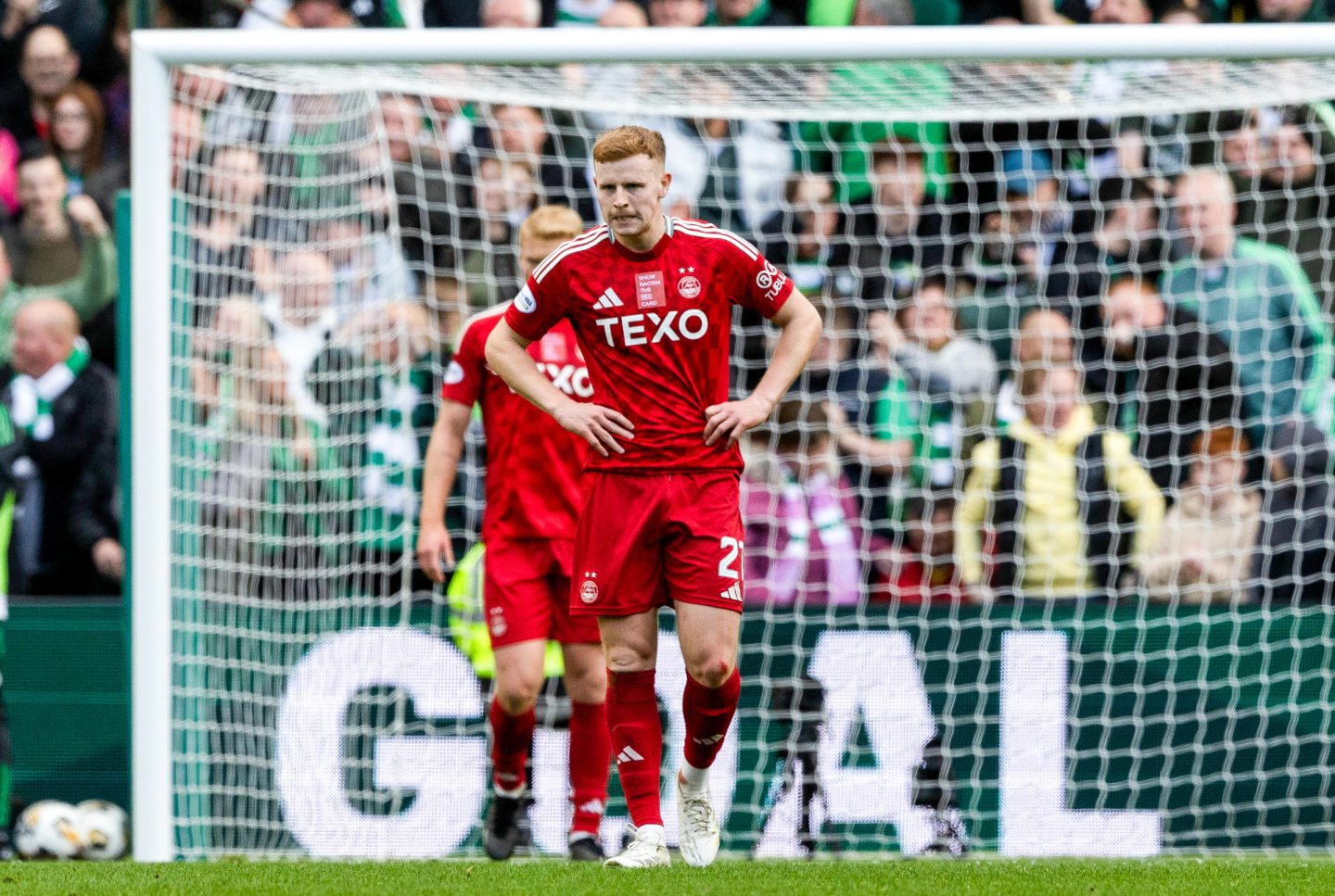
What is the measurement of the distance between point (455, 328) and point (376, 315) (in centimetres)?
41

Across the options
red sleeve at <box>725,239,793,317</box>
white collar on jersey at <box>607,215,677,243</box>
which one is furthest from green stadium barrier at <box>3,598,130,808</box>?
red sleeve at <box>725,239,793,317</box>

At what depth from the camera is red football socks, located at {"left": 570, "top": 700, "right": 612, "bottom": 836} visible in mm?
5473

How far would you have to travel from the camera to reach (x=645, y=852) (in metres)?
4.37

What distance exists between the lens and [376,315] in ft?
22.9

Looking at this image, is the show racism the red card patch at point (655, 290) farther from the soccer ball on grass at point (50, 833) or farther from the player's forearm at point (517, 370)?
the soccer ball on grass at point (50, 833)

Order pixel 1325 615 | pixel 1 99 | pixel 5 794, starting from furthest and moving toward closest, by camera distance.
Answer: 1. pixel 1 99
2. pixel 5 794
3. pixel 1325 615

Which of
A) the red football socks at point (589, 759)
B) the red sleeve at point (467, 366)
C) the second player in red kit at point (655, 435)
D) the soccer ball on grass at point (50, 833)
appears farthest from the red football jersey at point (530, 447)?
the soccer ball on grass at point (50, 833)

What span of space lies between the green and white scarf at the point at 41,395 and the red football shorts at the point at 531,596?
301 centimetres

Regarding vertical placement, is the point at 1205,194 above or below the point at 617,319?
above

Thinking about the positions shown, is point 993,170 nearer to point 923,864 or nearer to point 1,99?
point 923,864

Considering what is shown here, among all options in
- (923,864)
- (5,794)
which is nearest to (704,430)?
(923,864)

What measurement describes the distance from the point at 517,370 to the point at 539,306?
0.61ft

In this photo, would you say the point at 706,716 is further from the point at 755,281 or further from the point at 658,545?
A: the point at 755,281

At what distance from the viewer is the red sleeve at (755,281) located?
4.48 m
